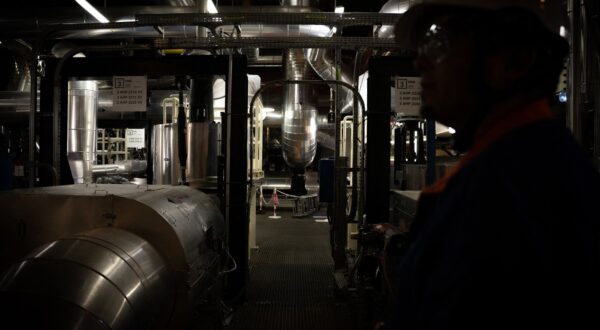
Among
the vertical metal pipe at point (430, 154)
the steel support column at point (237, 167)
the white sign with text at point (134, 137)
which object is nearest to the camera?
the vertical metal pipe at point (430, 154)

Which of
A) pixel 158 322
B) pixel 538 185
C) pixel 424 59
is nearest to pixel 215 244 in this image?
pixel 158 322

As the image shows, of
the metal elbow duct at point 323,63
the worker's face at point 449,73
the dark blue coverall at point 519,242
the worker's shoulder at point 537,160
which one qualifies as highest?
the metal elbow duct at point 323,63

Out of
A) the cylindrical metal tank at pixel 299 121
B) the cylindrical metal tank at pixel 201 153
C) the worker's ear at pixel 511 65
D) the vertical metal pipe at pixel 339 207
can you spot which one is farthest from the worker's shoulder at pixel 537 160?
the cylindrical metal tank at pixel 299 121

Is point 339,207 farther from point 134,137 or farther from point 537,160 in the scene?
point 134,137

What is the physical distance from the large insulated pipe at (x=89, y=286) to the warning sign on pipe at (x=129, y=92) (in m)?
2.00

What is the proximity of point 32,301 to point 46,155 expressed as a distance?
2847mm

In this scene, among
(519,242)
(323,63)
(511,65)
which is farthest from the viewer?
(323,63)

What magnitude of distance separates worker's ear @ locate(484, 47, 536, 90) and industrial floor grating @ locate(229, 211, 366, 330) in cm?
284

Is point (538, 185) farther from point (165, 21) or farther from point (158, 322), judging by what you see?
point (165, 21)

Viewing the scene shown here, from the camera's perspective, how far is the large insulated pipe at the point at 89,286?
135 centimetres

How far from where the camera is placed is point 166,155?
4742mm

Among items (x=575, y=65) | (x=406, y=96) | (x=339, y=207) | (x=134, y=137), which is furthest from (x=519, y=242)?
(x=134, y=137)

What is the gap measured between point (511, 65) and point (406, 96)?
2817 mm

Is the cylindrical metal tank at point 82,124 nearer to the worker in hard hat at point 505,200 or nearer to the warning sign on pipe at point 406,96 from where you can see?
the warning sign on pipe at point 406,96
